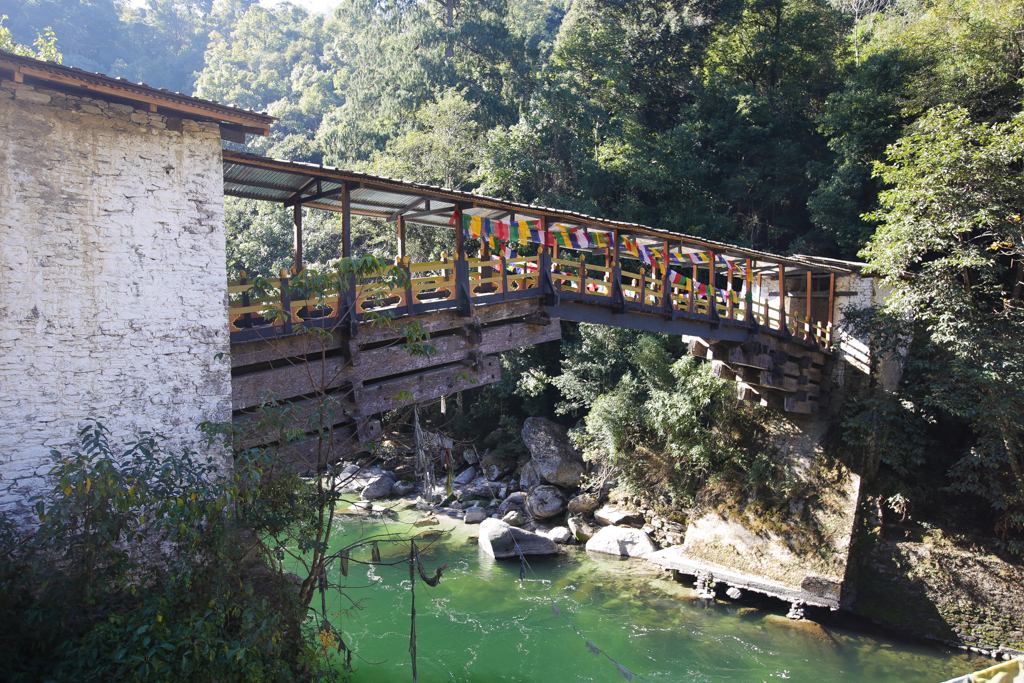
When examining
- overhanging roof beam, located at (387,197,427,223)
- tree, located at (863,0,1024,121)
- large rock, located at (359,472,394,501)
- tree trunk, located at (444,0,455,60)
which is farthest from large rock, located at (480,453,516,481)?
tree trunk, located at (444,0,455,60)

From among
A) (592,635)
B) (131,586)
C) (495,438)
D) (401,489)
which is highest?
(131,586)

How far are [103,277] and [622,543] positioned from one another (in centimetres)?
1201

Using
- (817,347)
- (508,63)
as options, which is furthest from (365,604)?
(508,63)

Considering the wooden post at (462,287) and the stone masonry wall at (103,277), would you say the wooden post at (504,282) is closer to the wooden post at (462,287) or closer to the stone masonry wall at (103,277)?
the wooden post at (462,287)

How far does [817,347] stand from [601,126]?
1135 cm

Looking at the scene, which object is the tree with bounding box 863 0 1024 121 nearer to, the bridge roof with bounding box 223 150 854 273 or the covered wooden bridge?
the covered wooden bridge

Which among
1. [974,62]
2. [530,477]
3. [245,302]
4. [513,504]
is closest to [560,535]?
[513,504]

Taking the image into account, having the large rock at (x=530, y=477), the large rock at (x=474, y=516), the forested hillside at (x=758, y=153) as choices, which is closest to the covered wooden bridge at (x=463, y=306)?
the forested hillside at (x=758, y=153)

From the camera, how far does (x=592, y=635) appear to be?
11305 mm

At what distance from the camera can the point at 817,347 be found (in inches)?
598

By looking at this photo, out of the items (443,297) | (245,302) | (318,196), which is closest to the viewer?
(245,302)

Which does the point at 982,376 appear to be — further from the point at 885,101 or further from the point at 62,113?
the point at 62,113

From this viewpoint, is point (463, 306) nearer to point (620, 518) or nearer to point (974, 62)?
point (620, 518)

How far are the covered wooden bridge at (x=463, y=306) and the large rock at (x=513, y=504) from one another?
6.51 meters
